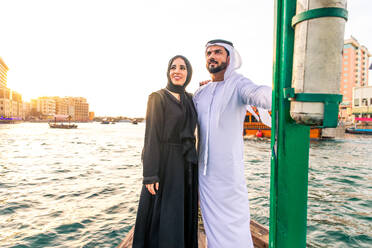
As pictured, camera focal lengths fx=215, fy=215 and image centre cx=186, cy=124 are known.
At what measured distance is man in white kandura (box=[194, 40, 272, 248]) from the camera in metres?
1.77

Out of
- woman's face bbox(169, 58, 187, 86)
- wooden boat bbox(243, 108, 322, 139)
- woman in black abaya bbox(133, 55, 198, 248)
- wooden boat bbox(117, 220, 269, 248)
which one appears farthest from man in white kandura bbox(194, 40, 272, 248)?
wooden boat bbox(243, 108, 322, 139)

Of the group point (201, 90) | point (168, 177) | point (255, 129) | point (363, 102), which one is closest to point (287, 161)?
point (168, 177)

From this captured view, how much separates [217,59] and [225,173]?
3.44ft

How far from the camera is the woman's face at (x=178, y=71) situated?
217 cm

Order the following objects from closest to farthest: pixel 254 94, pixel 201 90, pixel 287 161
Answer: pixel 287 161
pixel 254 94
pixel 201 90

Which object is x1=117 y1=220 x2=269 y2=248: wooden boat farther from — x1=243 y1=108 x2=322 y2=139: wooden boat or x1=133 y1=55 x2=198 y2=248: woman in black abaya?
x1=243 y1=108 x2=322 y2=139: wooden boat

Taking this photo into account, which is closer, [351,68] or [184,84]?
[184,84]

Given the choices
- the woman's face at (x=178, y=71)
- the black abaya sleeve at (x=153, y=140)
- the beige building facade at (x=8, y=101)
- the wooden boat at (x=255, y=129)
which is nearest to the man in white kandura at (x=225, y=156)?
the woman's face at (x=178, y=71)

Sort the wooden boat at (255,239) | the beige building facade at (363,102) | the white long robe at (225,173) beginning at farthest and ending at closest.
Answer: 1. the beige building facade at (363,102)
2. the wooden boat at (255,239)
3. the white long robe at (225,173)

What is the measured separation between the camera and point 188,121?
2021 mm

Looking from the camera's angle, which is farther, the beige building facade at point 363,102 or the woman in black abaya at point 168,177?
the beige building facade at point 363,102

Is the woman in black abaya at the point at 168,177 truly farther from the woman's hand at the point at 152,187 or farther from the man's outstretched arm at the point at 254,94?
the man's outstretched arm at the point at 254,94

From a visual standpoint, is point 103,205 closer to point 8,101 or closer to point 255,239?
point 255,239

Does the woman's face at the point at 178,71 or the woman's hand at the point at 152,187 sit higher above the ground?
the woman's face at the point at 178,71
